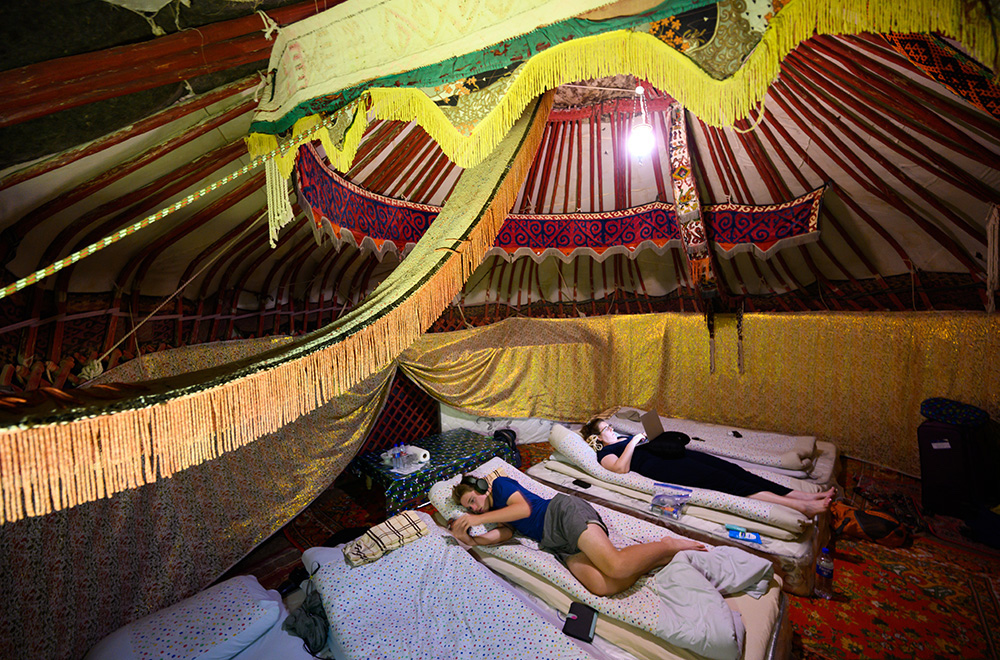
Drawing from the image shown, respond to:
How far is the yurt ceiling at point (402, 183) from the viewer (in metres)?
1.16

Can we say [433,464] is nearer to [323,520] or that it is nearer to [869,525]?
[323,520]

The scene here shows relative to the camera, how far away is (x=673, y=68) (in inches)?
50.4

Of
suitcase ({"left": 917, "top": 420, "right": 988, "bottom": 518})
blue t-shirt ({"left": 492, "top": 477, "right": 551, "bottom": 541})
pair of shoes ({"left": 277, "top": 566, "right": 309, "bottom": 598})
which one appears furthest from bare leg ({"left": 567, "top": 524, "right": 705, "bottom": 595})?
suitcase ({"left": 917, "top": 420, "right": 988, "bottom": 518})

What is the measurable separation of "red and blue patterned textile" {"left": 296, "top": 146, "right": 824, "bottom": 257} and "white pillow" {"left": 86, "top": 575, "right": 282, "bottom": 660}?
166 centimetres

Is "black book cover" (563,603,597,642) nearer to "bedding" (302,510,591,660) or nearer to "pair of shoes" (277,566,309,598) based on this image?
"bedding" (302,510,591,660)

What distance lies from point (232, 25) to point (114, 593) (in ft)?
8.52

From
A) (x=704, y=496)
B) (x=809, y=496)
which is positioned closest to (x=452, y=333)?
(x=704, y=496)

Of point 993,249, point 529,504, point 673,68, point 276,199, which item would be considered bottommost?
point 529,504

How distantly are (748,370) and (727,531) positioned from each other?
2.24m

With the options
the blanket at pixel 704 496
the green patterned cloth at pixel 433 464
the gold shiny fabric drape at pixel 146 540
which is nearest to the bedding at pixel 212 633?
the gold shiny fabric drape at pixel 146 540

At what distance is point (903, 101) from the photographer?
6.05 ft

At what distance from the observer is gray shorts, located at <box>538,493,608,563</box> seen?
2.06 metres

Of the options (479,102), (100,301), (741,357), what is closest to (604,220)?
(741,357)

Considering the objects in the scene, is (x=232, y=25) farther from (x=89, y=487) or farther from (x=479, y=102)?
(x=89, y=487)
